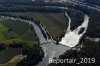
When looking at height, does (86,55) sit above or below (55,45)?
above

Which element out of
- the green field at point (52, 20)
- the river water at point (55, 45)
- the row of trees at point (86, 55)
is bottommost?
the river water at point (55, 45)

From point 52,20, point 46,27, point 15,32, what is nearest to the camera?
point 15,32

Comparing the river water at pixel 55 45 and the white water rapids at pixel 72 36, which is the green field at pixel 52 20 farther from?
the river water at pixel 55 45

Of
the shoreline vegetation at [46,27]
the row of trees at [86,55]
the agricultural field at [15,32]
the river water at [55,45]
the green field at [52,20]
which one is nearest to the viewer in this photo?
the row of trees at [86,55]

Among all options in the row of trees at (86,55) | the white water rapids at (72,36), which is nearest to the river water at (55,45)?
the white water rapids at (72,36)

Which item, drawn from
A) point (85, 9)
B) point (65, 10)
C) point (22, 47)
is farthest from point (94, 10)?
point (22, 47)

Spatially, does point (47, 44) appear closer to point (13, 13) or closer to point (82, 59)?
point (82, 59)

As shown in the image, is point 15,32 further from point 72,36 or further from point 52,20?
point 72,36

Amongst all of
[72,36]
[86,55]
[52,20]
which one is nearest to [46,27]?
Result: [52,20]

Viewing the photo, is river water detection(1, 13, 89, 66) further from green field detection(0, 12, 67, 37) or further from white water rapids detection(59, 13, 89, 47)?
green field detection(0, 12, 67, 37)
